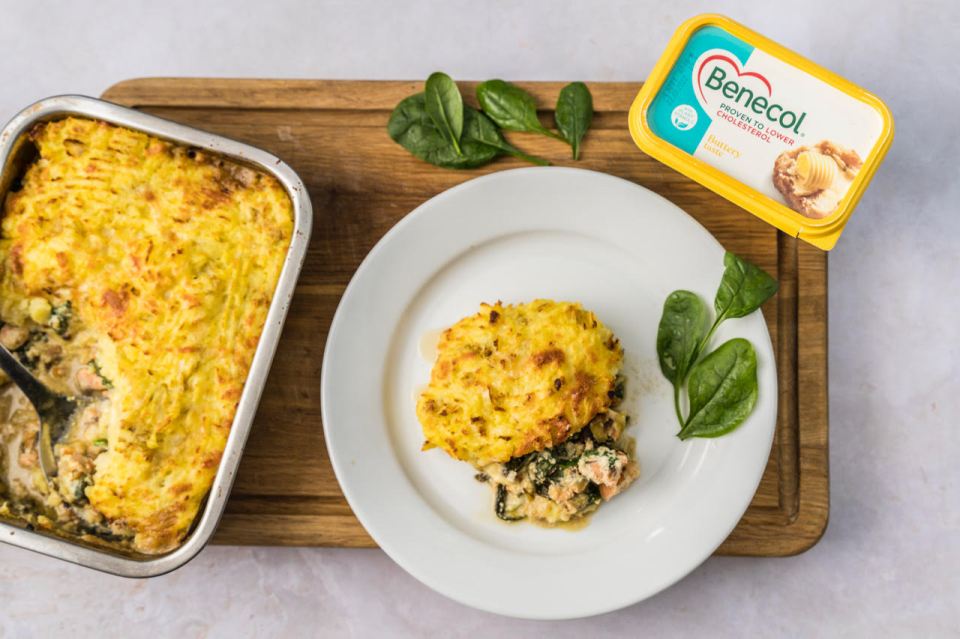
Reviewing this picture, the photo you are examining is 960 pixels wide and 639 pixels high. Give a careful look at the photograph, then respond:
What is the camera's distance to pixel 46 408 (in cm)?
303

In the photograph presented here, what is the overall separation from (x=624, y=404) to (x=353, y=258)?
124cm

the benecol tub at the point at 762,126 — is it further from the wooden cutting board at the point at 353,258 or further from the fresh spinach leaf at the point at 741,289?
the wooden cutting board at the point at 353,258

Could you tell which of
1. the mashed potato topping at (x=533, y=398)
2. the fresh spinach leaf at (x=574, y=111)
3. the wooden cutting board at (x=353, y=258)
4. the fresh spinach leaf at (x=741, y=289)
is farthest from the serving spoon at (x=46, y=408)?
the fresh spinach leaf at (x=741, y=289)

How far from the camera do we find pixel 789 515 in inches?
131

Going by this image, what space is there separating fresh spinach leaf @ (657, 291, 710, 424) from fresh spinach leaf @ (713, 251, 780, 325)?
114 millimetres

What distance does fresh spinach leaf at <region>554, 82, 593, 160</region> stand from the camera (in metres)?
3.26

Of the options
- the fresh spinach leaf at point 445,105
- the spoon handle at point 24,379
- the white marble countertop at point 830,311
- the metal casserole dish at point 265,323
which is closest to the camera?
the metal casserole dish at point 265,323

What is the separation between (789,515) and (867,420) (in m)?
0.59

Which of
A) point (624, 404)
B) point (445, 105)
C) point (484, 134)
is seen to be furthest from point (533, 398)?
point (445, 105)

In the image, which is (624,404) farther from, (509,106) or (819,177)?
(509,106)

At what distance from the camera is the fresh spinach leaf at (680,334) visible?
3166mm

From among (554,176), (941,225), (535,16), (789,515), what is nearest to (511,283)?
(554,176)

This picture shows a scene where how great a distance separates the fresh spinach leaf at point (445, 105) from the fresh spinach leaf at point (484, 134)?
0.05m

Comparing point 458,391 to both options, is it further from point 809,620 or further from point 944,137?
point 944,137
